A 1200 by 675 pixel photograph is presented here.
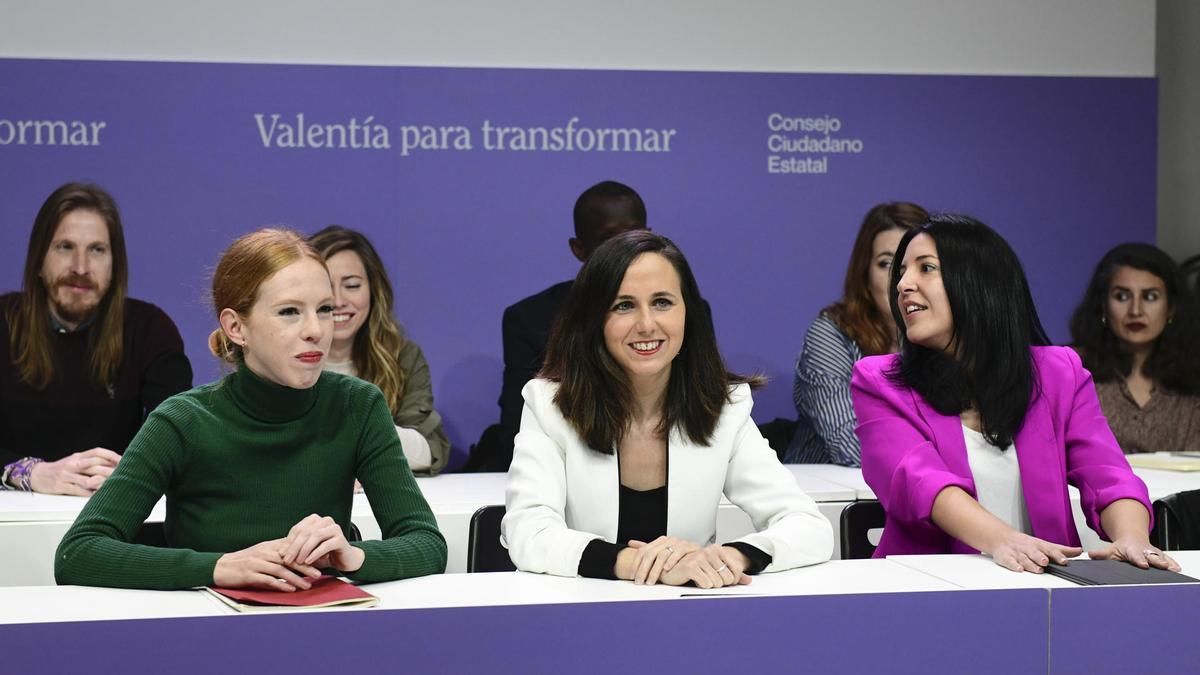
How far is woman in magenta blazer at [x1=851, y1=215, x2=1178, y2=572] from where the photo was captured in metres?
2.51

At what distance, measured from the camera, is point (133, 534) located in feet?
6.88

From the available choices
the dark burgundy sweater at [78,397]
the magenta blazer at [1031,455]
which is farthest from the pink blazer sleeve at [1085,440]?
the dark burgundy sweater at [78,397]

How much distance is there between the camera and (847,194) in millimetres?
5043

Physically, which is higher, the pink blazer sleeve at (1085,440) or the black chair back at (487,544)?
the pink blazer sleeve at (1085,440)

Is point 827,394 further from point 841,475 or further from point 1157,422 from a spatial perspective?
point 1157,422

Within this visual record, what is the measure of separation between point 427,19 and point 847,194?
1.78 m

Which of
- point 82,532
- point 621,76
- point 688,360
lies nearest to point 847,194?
point 621,76

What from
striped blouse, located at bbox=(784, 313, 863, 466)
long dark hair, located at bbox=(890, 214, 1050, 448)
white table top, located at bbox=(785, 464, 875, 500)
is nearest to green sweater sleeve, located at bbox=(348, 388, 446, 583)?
long dark hair, located at bbox=(890, 214, 1050, 448)

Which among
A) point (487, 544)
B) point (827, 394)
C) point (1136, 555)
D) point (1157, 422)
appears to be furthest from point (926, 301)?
point (1157, 422)

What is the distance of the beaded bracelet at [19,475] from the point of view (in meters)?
3.39

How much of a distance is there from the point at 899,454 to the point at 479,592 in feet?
3.36

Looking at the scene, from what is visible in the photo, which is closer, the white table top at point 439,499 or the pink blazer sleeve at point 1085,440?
the pink blazer sleeve at point 1085,440

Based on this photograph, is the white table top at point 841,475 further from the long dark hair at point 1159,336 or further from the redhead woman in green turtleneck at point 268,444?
the redhead woman in green turtleneck at point 268,444

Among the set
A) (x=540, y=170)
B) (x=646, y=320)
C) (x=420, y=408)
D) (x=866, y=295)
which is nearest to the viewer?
(x=646, y=320)
